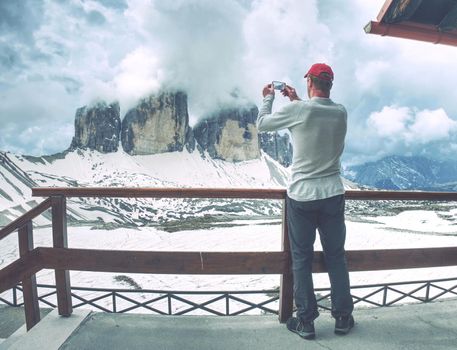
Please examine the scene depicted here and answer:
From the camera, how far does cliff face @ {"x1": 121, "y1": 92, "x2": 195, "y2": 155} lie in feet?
575

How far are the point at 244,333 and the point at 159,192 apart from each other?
151cm

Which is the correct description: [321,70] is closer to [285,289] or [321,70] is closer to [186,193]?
[186,193]

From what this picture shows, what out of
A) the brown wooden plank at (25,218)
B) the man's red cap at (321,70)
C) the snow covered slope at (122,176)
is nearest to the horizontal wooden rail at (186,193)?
the brown wooden plank at (25,218)

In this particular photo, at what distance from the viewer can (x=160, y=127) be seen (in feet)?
599

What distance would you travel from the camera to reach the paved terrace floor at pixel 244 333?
282 centimetres

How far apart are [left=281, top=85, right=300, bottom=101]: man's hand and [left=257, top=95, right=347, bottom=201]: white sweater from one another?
18 centimetres

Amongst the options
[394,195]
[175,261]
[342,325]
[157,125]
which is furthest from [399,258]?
[157,125]

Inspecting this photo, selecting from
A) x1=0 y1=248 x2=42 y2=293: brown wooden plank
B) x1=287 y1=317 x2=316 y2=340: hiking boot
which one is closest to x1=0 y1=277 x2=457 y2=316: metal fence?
x1=287 y1=317 x2=316 y2=340: hiking boot

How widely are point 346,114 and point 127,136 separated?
649 feet

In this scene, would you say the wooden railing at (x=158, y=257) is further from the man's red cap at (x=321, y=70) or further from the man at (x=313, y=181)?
the man's red cap at (x=321, y=70)

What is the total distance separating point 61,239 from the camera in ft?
10.5

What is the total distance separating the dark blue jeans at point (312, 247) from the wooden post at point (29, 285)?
96.9 inches

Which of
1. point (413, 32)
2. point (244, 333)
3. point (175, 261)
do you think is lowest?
point (244, 333)

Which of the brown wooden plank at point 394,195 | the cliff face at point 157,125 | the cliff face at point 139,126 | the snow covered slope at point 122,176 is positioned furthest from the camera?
the cliff face at point 157,125
